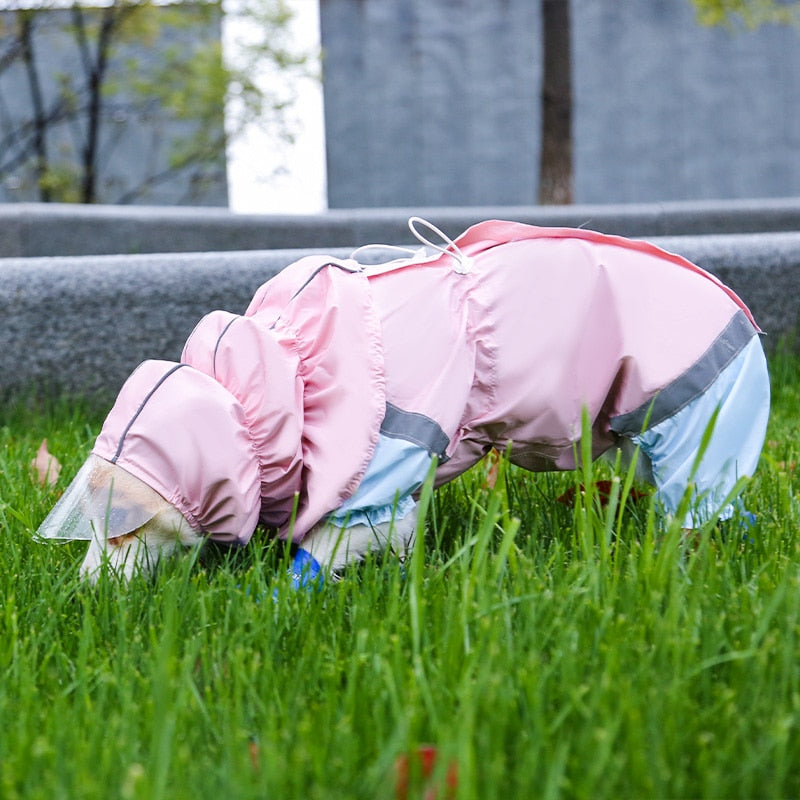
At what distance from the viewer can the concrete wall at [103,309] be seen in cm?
325

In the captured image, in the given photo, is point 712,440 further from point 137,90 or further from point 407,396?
point 137,90

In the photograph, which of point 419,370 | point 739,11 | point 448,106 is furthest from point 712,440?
point 448,106

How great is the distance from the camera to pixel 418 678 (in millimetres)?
1159

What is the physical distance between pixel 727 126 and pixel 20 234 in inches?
305

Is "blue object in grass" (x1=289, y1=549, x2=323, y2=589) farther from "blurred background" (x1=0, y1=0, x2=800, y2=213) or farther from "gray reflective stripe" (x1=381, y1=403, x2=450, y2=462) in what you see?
"blurred background" (x1=0, y1=0, x2=800, y2=213)

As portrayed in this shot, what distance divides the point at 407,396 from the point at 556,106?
587 cm

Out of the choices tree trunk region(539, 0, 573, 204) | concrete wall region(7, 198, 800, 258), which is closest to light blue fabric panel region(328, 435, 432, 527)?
concrete wall region(7, 198, 800, 258)

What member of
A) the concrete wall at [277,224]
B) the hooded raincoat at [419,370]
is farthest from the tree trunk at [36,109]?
the hooded raincoat at [419,370]

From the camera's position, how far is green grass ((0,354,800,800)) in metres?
1.00

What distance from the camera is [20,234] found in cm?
509

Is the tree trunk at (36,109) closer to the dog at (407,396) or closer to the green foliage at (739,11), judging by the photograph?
the green foliage at (739,11)

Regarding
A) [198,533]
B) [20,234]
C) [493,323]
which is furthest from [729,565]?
[20,234]

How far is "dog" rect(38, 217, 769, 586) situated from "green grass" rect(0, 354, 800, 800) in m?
0.10

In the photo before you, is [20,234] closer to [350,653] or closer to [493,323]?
[493,323]
